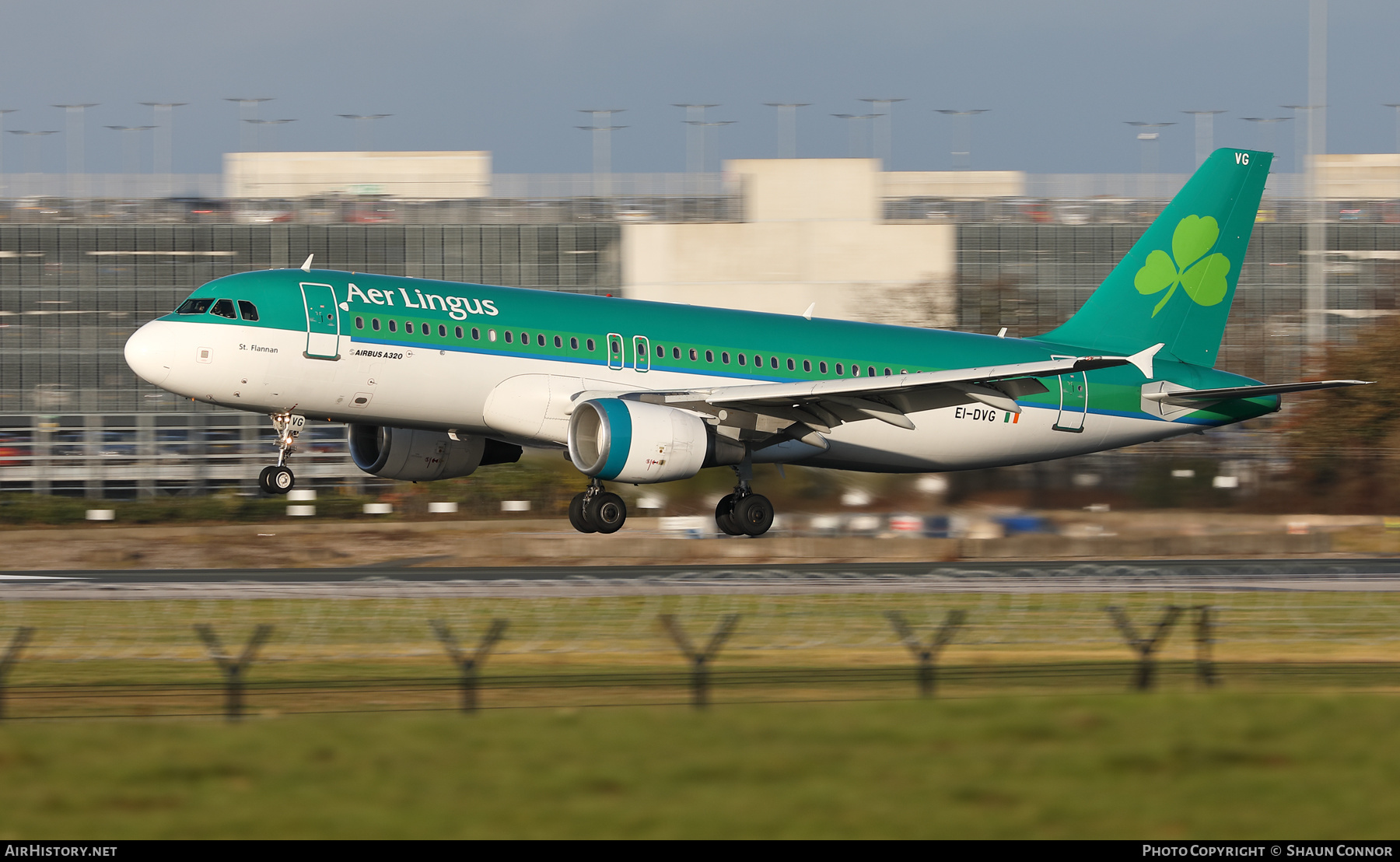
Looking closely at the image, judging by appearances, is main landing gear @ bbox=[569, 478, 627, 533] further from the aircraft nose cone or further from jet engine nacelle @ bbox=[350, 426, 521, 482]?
the aircraft nose cone

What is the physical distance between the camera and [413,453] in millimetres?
34344

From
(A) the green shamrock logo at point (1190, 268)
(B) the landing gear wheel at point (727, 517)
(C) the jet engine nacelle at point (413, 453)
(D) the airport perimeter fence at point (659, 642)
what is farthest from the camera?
(A) the green shamrock logo at point (1190, 268)

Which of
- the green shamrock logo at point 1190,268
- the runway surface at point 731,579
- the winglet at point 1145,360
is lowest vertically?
the runway surface at point 731,579

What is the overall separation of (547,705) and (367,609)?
29.5ft

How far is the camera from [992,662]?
19.2 metres

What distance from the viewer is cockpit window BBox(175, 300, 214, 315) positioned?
29.7 m

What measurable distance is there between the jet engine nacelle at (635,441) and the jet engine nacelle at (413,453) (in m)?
4.38

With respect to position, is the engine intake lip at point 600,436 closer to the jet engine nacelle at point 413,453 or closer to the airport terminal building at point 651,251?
the jet engine nacelle at point 413,453

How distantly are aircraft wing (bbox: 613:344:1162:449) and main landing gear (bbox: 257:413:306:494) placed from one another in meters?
7.09

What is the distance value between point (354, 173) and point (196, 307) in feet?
263

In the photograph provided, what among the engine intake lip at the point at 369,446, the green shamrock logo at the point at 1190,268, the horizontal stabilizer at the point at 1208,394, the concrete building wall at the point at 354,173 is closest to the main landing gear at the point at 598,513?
the engine intake lip at the point at 369,446

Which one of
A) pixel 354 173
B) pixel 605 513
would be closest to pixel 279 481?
pixel 605 513

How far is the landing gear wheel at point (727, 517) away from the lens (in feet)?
115
